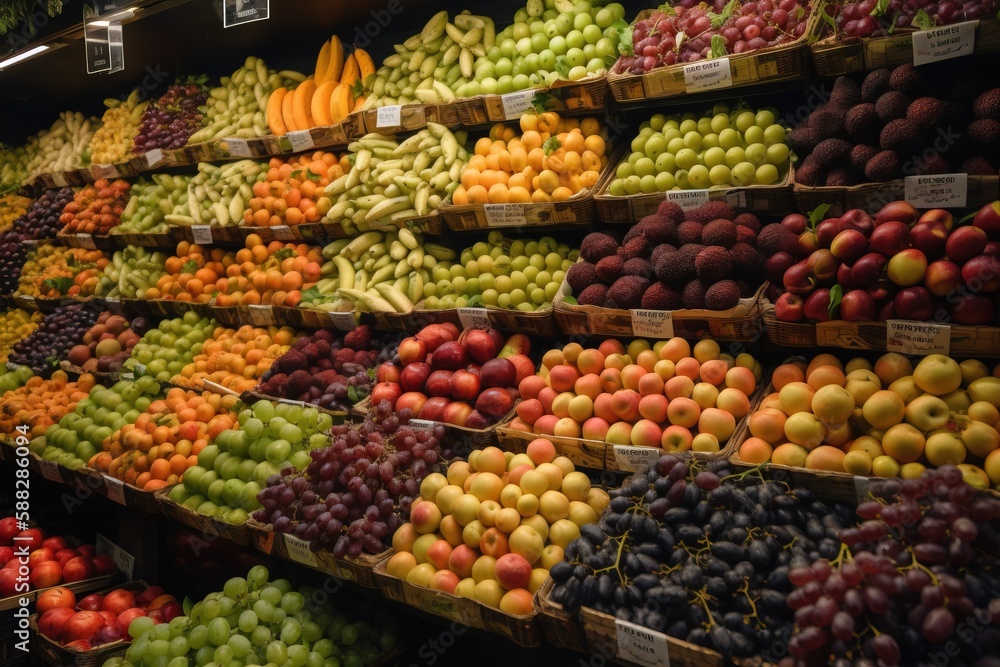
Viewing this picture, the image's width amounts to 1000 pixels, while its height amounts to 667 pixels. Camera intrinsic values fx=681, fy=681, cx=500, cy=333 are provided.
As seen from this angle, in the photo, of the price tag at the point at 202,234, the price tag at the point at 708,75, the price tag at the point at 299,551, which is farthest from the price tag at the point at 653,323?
the price tag at the point at 202,234

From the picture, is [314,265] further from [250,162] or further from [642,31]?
[642,31]

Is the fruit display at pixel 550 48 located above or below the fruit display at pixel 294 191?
above

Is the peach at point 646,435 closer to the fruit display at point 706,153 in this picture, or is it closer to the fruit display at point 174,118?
the fruit display at point 706,153

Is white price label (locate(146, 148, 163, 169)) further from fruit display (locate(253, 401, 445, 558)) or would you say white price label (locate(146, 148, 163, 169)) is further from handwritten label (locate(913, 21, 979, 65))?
handwritten label (locate(913, 21, 979, 65))

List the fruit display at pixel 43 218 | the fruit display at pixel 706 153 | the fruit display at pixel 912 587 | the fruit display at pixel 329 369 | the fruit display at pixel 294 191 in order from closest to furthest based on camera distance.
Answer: the fruit display at pixel 912 587 → the fruit display at pixel 706 153 → the fruit display at pixel 329 369 → the fruit display at pixel 294 191 → the fruit display at pixel 43 218

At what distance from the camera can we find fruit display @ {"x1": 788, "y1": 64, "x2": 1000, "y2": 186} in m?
1.92

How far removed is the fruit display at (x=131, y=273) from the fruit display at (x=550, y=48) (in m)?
2.61

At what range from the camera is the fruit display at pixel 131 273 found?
4.57 meters

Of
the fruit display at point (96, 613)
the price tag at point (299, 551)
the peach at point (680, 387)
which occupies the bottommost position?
the fruit display at point (96, 613)

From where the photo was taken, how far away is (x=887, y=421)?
1.76m

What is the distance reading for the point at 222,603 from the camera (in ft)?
7.70

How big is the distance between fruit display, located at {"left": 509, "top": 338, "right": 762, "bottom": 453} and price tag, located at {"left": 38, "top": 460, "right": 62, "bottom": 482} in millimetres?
2596

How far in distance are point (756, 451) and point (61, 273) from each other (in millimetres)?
5276

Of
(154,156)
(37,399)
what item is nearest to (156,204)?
(154,156)
